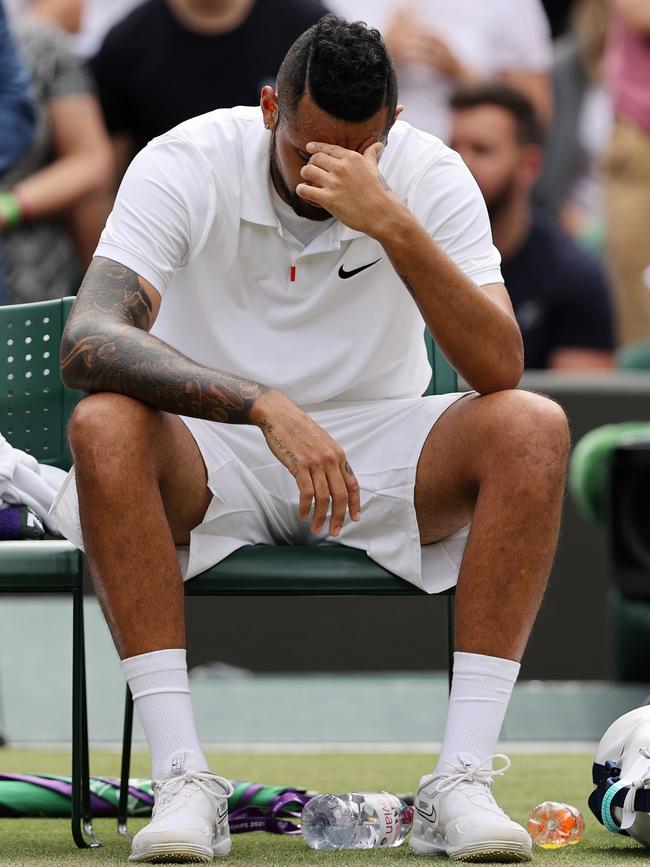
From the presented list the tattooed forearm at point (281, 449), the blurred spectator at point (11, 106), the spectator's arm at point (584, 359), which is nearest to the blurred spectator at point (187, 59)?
the blurred spectator at point (11, 106)

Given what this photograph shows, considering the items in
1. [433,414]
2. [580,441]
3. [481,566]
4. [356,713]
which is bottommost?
[356,713]

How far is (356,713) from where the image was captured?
15.8 feet

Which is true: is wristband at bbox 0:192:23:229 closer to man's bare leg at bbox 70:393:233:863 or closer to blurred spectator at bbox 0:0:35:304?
blurred spectator at bbox 0:0:35:304

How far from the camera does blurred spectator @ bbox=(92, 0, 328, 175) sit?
5320 millimetres

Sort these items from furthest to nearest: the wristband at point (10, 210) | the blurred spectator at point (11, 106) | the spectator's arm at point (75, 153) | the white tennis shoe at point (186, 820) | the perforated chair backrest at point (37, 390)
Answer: the spectator's arm at point (75, 153) < the wristband at point (10, 210) < the blurred spectator at point (11, 106) < the perforated chair backrest at point (37, 390) < the white tennis shoe at point (186, 820)

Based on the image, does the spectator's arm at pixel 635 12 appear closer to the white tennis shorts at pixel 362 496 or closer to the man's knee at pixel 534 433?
the white tennis shorts at pixel 362 496

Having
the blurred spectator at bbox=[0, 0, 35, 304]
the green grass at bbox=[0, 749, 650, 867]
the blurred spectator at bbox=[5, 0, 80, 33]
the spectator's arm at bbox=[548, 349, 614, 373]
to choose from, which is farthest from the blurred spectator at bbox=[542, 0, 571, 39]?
the green grass at bbox=[0, 749, 650, 867]

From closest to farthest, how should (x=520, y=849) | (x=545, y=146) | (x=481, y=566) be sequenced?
(x=520, y=849) < (x=481, y=566) < (x=545, y=146)

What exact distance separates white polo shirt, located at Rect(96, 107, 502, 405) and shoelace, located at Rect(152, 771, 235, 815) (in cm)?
72

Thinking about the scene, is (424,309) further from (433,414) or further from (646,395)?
(646,395)

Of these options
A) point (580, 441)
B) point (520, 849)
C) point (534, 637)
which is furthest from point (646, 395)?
point (520, 849)

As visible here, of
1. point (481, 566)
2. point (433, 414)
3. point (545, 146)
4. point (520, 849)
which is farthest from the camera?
point (545, 146)

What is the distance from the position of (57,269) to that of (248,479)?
263 cm

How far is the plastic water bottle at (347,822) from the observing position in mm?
2480
